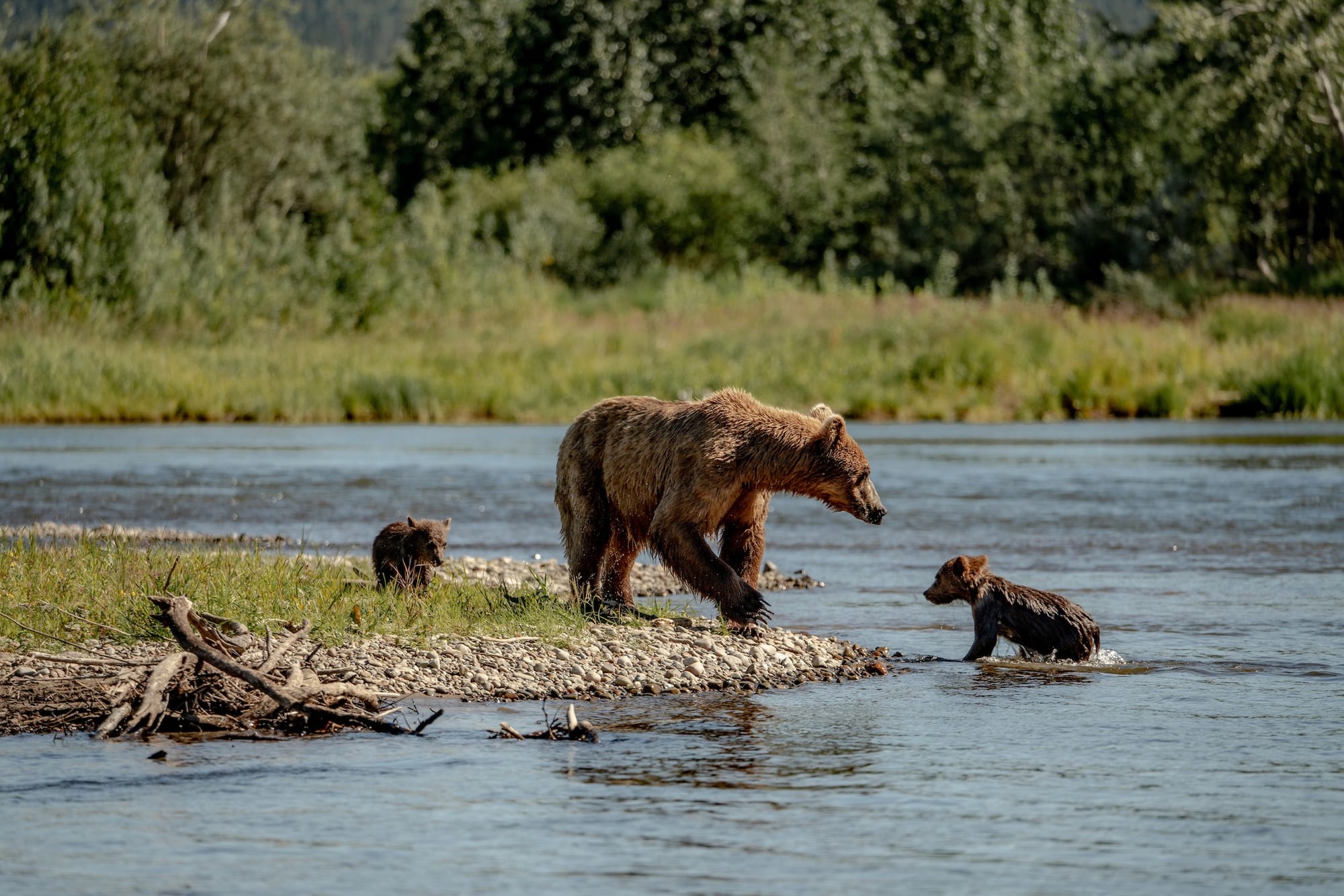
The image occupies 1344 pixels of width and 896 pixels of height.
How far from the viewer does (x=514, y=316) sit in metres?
38.9

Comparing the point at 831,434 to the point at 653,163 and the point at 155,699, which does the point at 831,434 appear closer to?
the point at 155,699

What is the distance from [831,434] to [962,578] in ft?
4.11

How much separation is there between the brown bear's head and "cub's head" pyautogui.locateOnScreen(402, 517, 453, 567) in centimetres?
299

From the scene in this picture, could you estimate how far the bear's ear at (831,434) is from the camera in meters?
10.5

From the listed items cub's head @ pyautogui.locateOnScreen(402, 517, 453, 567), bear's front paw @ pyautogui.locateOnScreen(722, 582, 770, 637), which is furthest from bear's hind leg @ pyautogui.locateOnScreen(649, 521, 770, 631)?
cub's head @ pyautogui.locateOnScreen(402, 517, 453, 567)

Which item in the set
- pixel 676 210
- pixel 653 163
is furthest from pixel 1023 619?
pixel 653 163

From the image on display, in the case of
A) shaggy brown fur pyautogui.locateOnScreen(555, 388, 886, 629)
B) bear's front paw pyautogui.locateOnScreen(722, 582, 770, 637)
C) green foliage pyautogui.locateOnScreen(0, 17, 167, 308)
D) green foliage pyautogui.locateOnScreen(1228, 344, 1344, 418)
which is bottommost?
bear's front paw pyautogui.locateOnScreen(722, 582, 770, 637)

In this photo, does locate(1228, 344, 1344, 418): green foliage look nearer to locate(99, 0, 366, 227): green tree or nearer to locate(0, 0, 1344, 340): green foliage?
locate(0, 0, 1344, 340): green foliage

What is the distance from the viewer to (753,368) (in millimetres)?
34375

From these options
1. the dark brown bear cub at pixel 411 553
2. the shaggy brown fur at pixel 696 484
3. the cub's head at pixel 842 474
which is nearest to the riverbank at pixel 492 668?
the shaggy brown fur at pixel 696 484

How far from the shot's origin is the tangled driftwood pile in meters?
8.16

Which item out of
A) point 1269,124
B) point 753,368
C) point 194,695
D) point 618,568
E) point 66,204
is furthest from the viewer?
Result: point 1269,124

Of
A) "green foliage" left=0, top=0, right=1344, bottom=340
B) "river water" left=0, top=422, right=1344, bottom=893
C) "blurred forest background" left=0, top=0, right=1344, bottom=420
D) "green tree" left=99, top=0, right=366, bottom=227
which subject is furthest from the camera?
"green tree" left=99, top=0, right=366, bottom=227

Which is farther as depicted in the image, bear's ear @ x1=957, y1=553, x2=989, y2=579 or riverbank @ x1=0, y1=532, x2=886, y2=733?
bear's ear @ x1=957, y1=553, x2=989, y2=579
